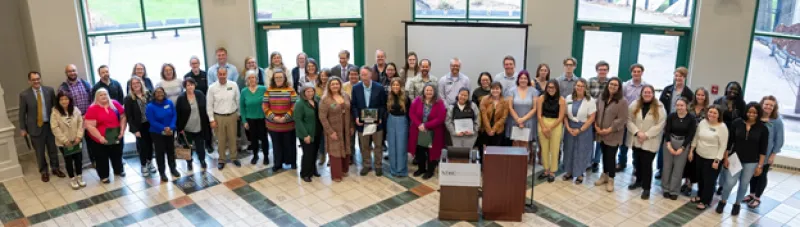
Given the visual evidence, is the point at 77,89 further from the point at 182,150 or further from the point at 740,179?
the point at 740,179

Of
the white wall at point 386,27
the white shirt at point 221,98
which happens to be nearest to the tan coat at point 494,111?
the white wall at point 386,27

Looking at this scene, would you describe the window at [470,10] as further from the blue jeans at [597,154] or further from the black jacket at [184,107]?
the black jacket at [184,107]

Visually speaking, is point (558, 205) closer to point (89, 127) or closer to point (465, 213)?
point (465, 213)

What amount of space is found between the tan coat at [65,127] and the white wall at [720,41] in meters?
7.33

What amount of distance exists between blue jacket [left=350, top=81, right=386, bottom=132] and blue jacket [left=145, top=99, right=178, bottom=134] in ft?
6.57

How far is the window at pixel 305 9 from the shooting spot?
9078 millimetres

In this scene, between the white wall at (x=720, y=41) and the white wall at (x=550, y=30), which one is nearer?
the white wall at (x=720, y=41)

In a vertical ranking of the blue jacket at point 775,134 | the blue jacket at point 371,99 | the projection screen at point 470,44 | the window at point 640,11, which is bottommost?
the blue jacket at point 775,134

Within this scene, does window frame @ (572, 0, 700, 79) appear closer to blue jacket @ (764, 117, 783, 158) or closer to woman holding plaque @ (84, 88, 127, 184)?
blue jacket @ (764, 117, 783, 158)

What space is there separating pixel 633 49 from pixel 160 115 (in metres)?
6.02

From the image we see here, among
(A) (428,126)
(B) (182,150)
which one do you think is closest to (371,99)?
(A) (428,126)

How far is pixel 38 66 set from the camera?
304 inches

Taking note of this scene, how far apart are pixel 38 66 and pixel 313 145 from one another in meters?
3.53

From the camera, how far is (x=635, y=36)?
849 cm
